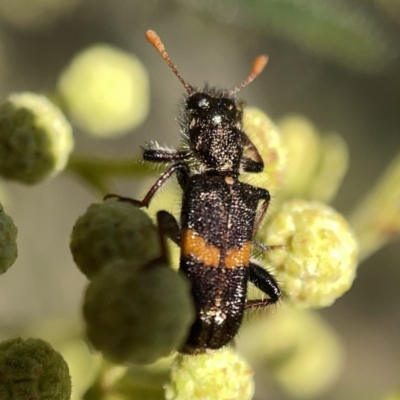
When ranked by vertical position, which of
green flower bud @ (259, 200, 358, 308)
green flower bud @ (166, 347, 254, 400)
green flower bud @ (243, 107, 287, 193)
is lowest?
green flower bud @ (166, 347, 254, 400)

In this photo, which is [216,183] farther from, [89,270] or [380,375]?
[380,375]

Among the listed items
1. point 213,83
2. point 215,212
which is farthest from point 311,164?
point 213,83

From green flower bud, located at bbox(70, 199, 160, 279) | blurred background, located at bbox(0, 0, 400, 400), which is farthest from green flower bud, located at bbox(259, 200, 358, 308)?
A: blurred background, located at bbox(0, 0, 400, 400)

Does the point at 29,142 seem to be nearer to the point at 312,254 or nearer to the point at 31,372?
the point at 31,372

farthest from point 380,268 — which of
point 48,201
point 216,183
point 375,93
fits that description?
point 216,183

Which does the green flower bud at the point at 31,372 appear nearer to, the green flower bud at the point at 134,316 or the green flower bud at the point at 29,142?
the green flower bud at the point at 134,316

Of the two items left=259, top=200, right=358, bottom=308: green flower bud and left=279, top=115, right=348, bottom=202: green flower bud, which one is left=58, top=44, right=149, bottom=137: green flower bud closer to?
left=279, top=115, right=348, bottom=202: green flower bud

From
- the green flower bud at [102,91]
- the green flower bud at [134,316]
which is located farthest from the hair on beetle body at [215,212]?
the green flower bud at [134,316]
